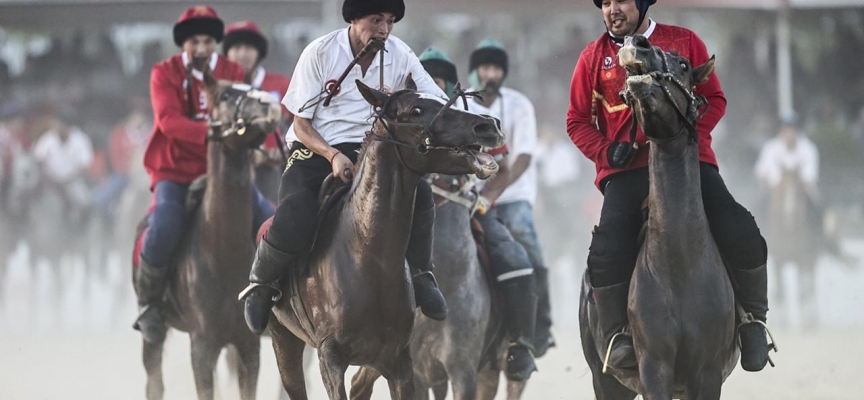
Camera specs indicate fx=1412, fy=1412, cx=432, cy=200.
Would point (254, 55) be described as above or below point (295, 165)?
above

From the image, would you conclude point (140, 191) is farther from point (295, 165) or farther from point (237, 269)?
point (295, 165)

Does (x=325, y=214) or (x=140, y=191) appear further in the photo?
(x=140, y=191)

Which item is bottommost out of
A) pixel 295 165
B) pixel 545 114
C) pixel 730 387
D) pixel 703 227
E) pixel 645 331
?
pixel 730 387

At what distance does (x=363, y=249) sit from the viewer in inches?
281

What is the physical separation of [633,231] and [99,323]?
15.1m

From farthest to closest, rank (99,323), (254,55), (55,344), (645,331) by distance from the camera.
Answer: (99,323) < (55,344) < (254,55) < (645,331)

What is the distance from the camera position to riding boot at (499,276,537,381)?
9.86 metres

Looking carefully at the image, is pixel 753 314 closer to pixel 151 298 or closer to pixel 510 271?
pixel 510 271

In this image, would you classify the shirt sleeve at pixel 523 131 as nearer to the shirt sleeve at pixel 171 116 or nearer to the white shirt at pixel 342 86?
the shirt sleeve at pixel 171 116

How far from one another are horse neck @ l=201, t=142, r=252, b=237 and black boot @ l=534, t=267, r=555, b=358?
236cm

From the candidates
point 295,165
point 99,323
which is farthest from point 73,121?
point 295,165

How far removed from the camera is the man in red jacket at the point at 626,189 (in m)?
6.96

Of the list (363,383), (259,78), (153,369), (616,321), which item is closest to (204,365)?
(153,369)

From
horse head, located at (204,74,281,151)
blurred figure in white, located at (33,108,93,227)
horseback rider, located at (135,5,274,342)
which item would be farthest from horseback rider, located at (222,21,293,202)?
blurred figure in white, located at (33,108,93,227)
